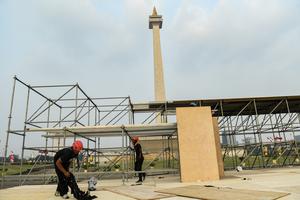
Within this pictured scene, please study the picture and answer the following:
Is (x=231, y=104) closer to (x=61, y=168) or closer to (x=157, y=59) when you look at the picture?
(x=61, y=168)

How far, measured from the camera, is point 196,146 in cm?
922

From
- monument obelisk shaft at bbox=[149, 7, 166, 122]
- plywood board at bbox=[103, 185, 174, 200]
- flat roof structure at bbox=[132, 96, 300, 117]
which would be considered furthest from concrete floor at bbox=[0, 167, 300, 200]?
monument obelisk shaft at bbox=[149, 7, 166, 122]

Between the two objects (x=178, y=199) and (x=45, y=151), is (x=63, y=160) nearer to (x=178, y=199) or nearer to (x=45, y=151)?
(x=178, y=199)

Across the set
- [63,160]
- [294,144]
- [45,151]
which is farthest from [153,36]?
[63,160]

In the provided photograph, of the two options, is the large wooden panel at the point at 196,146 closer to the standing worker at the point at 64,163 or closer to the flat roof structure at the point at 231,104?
the standing worker at the point at 64,163

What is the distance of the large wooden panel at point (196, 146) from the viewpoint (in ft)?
29.6

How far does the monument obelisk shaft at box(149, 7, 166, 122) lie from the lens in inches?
1352

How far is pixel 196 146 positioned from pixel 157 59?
28325 millimetres

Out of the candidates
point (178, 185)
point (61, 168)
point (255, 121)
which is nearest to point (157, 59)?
point (255, 121)

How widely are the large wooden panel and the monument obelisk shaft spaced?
23.8 m

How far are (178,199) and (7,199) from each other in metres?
3.75

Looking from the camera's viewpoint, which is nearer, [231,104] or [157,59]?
[231,104]

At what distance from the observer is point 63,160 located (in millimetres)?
5730

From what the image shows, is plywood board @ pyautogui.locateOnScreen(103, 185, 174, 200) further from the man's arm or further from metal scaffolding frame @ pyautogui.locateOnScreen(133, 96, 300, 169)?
metal scaffolding frame @ pyautogui.locateOnScreen(133, 96, 300, 169)
